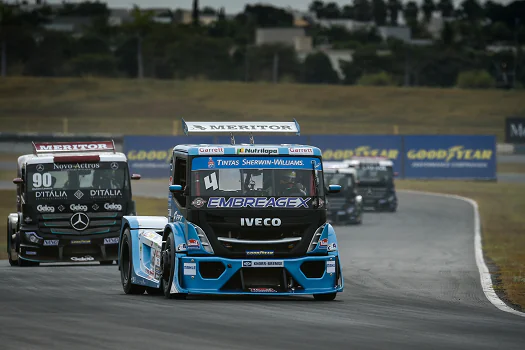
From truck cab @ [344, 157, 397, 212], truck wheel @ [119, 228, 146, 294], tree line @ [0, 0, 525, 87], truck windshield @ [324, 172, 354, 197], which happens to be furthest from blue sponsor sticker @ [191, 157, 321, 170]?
tree line @ [0, 0, 525, 87]

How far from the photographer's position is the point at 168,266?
15.3 m

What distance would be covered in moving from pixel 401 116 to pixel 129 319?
89.9 metres

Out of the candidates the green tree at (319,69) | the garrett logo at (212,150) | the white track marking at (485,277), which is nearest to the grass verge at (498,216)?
the white track marking at (485,277)

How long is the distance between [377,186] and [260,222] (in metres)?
30.0

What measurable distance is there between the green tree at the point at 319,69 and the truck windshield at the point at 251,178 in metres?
133

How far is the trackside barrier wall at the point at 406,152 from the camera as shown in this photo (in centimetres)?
6197

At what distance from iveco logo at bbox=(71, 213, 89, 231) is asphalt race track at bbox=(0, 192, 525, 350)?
0.77 meters

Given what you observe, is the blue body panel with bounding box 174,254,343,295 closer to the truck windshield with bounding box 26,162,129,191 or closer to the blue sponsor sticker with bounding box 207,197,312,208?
the blue sponsor sticker with bounding box 207,197,312,208

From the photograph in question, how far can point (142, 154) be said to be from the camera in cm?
6203

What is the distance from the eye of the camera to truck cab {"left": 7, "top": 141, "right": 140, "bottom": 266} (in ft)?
76.0

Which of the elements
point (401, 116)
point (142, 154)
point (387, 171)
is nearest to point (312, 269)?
point (387, 171)

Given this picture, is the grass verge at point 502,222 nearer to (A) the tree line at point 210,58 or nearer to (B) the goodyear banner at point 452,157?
(B) the goodyear banner at point 452,157

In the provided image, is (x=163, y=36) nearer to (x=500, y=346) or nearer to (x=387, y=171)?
(x=387, y=171)

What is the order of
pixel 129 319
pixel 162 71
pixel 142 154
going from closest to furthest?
1. pixel 129 319
2. pixel 142 154
3. pixel 162 71
